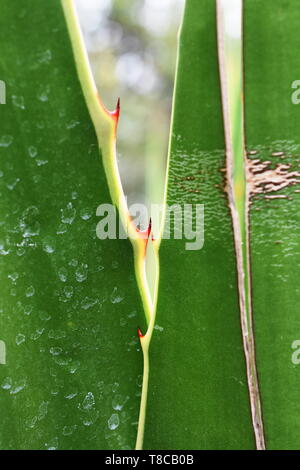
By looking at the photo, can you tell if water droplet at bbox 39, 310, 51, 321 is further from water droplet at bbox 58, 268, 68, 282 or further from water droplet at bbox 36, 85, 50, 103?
water droplet at bbox 36, 85, 50, 103

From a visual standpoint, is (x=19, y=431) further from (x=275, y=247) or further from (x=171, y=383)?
(x=275, y=247)

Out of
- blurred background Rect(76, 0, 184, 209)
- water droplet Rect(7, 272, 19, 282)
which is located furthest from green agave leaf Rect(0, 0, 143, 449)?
blurred background Rect(76, 0, 184, 209)

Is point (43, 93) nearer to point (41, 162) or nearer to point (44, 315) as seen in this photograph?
point (41, 162)

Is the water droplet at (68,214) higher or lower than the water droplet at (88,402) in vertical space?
higher

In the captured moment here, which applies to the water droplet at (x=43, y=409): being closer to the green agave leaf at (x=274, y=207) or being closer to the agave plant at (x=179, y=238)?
the agave plant at (x=179, y=238)

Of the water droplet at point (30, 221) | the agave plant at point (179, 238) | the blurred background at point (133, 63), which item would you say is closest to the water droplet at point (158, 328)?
the agave plant at point (179, 238)

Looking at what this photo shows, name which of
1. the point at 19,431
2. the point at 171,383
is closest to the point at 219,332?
the point at 171,383

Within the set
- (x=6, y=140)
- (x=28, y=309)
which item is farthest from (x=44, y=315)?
(x=6, y=140)
